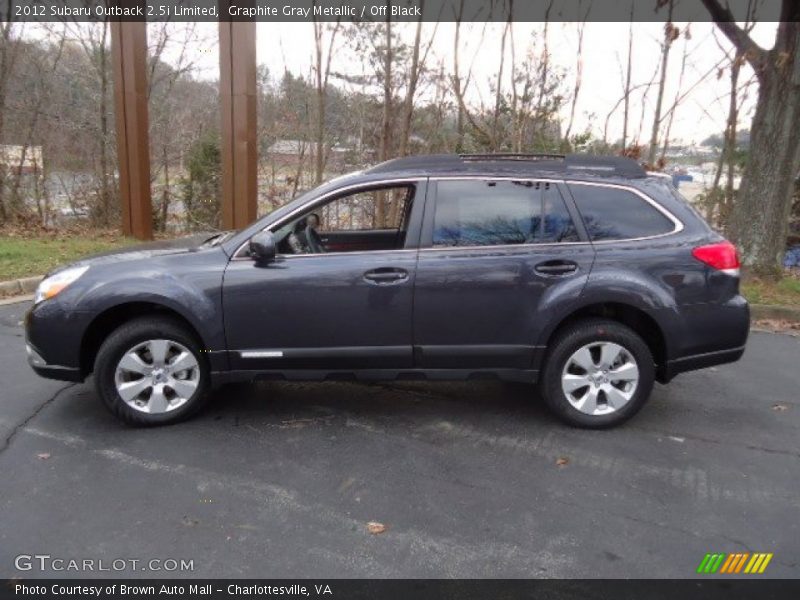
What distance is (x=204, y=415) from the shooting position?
416cm

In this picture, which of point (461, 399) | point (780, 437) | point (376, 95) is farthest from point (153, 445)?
point (376, 95)

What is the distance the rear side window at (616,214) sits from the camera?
3918mm

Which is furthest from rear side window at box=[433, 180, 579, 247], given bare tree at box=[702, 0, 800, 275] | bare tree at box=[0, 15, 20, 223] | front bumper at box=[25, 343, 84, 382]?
bare tree at box=[0, 15, 20, 223]

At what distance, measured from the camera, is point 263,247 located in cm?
375

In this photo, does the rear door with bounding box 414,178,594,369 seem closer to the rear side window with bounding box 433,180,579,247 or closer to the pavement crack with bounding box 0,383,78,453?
the rear side window with bounding box 433,180,579,247

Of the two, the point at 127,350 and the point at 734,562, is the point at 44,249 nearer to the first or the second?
the point at 127,350

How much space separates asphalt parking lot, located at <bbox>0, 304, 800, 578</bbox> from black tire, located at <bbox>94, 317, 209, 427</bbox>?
0.31 feet

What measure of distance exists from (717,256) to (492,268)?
1438mm

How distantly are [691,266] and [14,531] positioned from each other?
398 centimetres

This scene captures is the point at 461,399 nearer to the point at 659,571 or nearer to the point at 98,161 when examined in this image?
the point at 659,571

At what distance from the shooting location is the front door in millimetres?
3818

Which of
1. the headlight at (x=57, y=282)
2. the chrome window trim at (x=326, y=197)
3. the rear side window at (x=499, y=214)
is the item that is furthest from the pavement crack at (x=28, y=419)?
the rear side window at (x=499, y=214)

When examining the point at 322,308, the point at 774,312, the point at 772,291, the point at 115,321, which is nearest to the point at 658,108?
the point at 772,291

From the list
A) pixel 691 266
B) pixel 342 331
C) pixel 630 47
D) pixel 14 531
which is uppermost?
pixel 630 47
